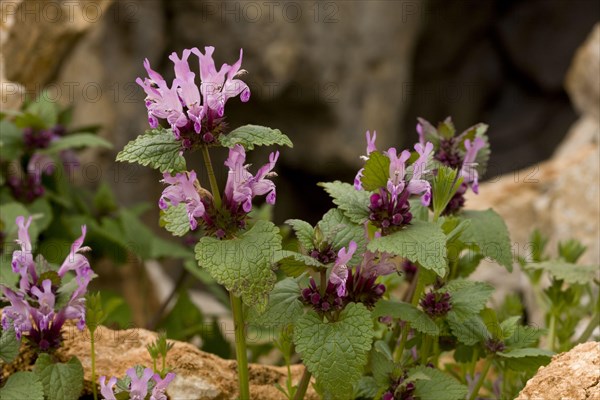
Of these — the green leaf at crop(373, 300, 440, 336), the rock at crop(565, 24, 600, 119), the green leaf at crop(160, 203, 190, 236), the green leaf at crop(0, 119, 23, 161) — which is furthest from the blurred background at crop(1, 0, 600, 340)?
the green leaf at crop(373, 300, 440, 336)

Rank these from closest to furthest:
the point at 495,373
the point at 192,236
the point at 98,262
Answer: the point at 495,373 → the point at 192,236 → the point at 98,262

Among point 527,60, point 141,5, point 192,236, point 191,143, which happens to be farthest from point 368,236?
point 527,60

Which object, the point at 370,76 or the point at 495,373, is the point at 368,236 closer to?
the point at 495,373

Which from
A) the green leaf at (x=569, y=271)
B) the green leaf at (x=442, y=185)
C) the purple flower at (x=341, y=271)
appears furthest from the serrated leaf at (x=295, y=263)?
the green leaf at (x=569, y=271)

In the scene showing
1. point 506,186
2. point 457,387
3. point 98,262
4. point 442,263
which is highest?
point 506,186

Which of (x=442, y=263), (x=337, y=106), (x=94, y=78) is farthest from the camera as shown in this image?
(x=337, y=106)
